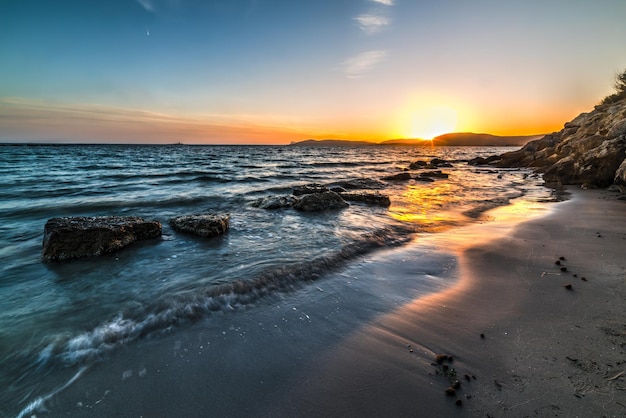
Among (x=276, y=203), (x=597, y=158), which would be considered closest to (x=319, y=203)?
(x=276, y=203)

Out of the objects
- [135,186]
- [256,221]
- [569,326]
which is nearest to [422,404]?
[569,326]

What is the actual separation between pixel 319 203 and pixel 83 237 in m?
8.01

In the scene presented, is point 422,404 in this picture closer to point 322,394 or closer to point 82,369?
point 322,394

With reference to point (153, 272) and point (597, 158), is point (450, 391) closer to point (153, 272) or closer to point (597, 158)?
point (153, 272)

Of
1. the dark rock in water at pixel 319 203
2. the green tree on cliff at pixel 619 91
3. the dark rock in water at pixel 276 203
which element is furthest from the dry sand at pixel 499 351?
the green tree on cliff at pixel 619 91

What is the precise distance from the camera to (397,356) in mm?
3430

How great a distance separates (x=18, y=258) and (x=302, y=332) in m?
7.36

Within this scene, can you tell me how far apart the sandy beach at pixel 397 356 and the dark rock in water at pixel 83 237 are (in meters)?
4.40

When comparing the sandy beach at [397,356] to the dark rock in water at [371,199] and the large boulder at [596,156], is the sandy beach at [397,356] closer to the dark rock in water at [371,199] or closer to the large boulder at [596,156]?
the dark rock in water at [371,199]

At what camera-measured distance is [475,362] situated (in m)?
3.23

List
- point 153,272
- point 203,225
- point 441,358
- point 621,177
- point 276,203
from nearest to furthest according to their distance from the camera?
point 441,358
point 153,272
point 203,225
point 276,203
point 621,177

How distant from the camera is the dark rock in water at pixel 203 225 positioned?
8.62m

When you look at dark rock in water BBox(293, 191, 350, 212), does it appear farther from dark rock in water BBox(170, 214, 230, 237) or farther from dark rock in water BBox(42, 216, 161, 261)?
dark rock in water BBox(42, 216, 161, 261)

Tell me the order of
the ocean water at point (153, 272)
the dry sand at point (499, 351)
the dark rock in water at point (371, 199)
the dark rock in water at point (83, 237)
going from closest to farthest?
the dry sand at point (499, 351)
the ocean water at point (153, 272)
the dark rock in water at point (83, 237)
the dark rock in water at point (371, 199)
